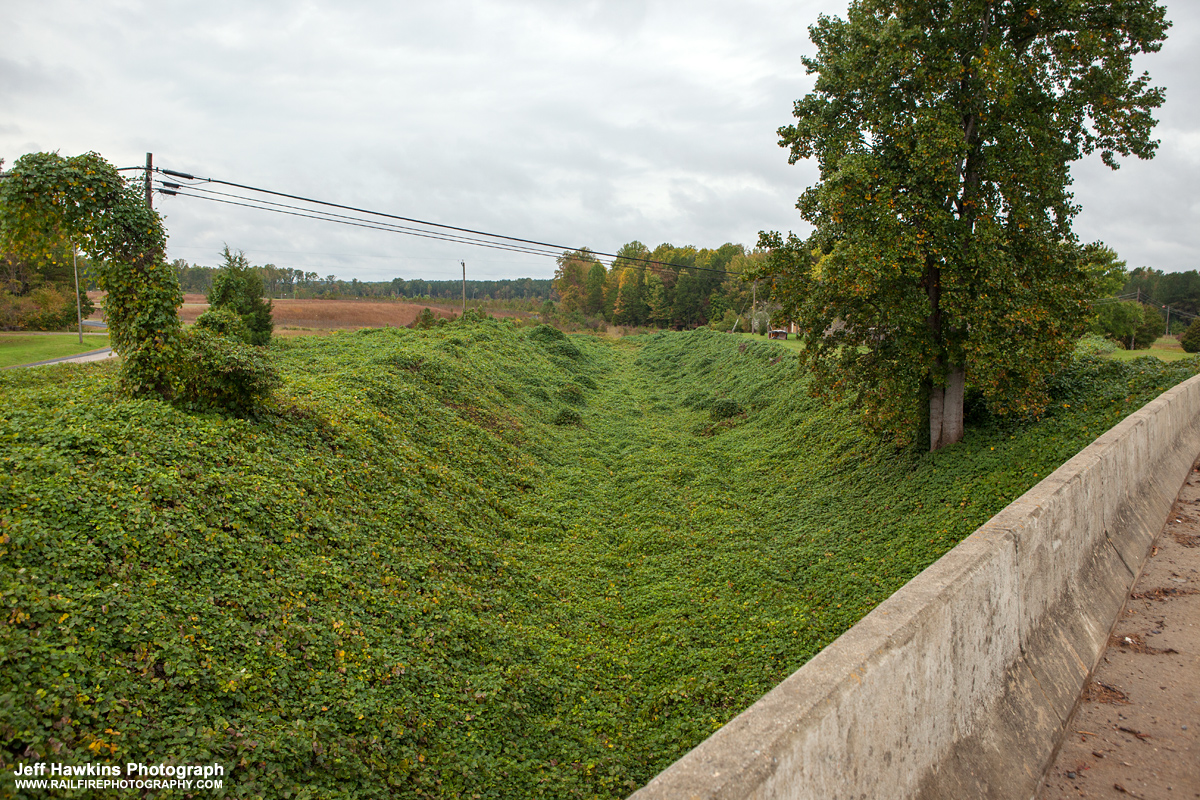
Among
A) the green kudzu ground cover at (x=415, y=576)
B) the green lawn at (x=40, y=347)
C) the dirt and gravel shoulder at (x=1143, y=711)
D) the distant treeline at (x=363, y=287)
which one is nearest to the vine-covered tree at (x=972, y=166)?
the green kudzu ground cover at (x=415, y=576)

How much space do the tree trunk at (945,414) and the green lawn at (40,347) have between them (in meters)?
26.2

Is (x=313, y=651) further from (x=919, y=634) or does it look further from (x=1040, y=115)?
(x=1040, y=115)

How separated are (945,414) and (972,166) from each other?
4.90 meters

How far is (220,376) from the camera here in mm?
9289

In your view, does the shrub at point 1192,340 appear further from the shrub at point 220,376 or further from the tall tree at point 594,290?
the tall tree at point 594,290

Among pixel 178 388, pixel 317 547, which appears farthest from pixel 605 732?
pixel 178 388

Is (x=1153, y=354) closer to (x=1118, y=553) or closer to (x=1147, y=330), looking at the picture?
(x=1147, y=330)

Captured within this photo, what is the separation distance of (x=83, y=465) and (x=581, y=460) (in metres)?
10.9

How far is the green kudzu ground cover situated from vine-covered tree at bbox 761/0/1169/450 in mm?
2302

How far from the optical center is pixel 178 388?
9.03m

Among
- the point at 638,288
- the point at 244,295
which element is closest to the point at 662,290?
the point at 638,288

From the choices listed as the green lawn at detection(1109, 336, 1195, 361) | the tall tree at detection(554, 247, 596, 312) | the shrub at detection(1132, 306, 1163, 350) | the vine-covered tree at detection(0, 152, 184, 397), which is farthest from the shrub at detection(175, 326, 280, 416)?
the tall tree at detection(554, 247, 596, 312)

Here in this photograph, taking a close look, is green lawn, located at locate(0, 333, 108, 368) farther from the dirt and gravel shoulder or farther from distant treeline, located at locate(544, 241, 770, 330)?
distant treeline, located at locate(544, 241, 770, 330)

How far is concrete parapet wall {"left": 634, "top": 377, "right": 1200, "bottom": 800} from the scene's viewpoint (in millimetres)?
2297
